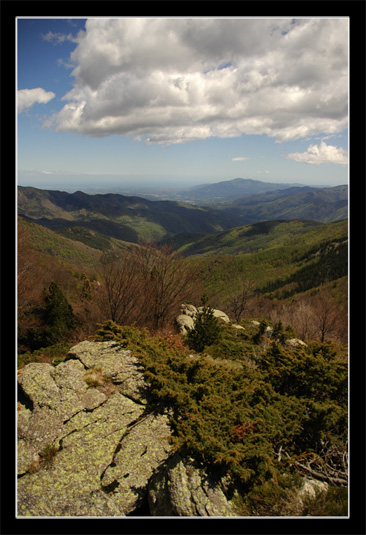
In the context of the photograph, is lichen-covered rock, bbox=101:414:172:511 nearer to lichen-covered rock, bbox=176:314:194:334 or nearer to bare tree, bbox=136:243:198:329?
lichen-covered rock, bbox=176:314:194:334

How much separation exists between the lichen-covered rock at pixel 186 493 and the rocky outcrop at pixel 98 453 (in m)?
0.01

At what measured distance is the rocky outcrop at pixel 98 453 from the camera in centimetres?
474

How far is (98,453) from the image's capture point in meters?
5.89

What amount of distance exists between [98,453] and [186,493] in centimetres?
247

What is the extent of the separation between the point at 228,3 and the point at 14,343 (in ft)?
19.3

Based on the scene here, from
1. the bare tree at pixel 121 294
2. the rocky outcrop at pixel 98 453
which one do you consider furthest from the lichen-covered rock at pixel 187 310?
the rocky outcrop at pixel 98 453

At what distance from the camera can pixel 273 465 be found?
5.35 metres

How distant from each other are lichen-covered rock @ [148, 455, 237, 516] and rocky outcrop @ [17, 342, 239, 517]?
0.05 feet

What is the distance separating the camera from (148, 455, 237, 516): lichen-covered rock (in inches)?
177

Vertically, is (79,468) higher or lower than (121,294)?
lower

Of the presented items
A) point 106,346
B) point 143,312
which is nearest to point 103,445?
point 106,346

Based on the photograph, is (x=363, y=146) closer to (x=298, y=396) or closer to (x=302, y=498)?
(x=302, y=498)

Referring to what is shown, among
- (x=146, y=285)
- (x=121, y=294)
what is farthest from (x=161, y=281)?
(x=121, y=294)

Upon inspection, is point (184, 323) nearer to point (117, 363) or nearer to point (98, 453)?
point (117, 363)
